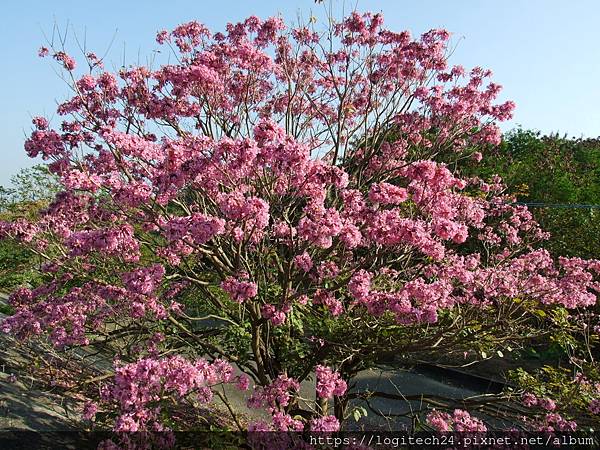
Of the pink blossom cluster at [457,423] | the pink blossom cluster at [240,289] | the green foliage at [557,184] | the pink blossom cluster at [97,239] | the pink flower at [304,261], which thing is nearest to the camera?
the pink blossom cluster at [457,423]

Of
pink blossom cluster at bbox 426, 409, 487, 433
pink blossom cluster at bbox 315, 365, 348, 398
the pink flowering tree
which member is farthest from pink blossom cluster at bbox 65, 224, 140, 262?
pink blossom cluster at bbox 426, 409, 487, 433

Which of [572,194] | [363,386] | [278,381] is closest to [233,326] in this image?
[278,381]

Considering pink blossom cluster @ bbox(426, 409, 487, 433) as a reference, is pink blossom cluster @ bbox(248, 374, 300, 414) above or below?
above

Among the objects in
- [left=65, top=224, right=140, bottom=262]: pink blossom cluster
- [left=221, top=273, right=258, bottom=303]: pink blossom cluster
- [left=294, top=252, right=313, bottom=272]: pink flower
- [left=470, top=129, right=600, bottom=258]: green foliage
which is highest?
[left=470, top=129, right=600, bottom=258]: green foliage

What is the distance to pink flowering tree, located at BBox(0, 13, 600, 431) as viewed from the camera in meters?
3.78

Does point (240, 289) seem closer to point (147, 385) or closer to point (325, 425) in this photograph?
point (147, 385)

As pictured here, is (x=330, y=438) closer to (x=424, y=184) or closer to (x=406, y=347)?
(x=406, y=347)

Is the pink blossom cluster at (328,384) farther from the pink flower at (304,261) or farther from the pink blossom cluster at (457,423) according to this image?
the pink flower at (304,261)

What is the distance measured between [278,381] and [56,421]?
323cm

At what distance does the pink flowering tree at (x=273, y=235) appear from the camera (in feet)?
12.4

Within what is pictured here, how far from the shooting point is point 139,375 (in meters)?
3.25

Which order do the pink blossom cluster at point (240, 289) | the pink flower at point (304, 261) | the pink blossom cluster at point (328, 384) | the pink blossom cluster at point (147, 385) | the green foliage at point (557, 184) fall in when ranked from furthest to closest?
the green foliage at point (557, 184), the pink flower at point (304, 261), the pink blossom cluster at point (328, 384), the pink blossom cluster at point (240, 289), the pink blossom cluster at point (147, 385)

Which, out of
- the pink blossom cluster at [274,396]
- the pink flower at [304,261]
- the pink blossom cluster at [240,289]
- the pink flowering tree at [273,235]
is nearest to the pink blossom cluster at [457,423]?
the pink flowering tree at [273,235]

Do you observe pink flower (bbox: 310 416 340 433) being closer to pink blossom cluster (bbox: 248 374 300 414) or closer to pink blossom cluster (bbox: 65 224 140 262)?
pink blossom cluster (bbox: 248 374 300 414)
